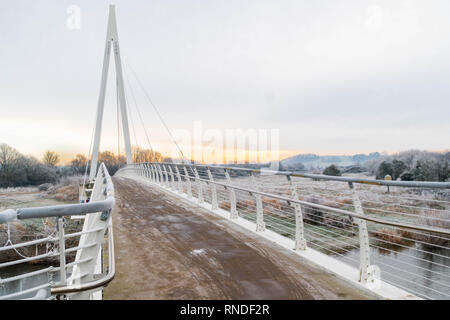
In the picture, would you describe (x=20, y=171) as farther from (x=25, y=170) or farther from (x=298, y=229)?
(x=298, y=229)

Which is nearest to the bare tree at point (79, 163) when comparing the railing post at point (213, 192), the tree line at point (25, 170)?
the tree line at point (25, 170)

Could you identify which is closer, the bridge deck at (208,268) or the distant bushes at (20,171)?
the bridge deck at (208,268)

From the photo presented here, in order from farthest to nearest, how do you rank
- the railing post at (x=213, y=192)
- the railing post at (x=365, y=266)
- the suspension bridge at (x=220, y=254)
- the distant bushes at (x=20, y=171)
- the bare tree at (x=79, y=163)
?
the bare tree at (x=79, y=163)
the distant bushes at (x=20, y=171)
the railing post at (x=213, y=192)
the railing post at (x=365, y=266)
the suspension bridge at (x=220, y=254)

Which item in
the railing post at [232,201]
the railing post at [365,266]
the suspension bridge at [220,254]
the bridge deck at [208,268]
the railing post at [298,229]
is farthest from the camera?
the railing post at [232,201]

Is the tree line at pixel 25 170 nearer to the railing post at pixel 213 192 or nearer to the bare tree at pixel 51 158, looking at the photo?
the bare tree at pixel 51 158

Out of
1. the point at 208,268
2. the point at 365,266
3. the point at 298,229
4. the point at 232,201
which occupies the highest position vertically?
the point at 232,201

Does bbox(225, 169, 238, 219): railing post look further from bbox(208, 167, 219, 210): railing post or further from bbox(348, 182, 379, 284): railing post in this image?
bbox(348, 182, 379, 284): railing post

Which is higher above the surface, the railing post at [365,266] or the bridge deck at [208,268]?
the railing post at [365,266]

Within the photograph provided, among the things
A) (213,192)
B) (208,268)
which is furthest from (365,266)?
(213,192)

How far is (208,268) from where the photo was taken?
4.09 m

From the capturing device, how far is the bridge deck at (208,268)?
11.0 ft

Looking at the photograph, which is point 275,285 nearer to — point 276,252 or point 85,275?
point 276,252
